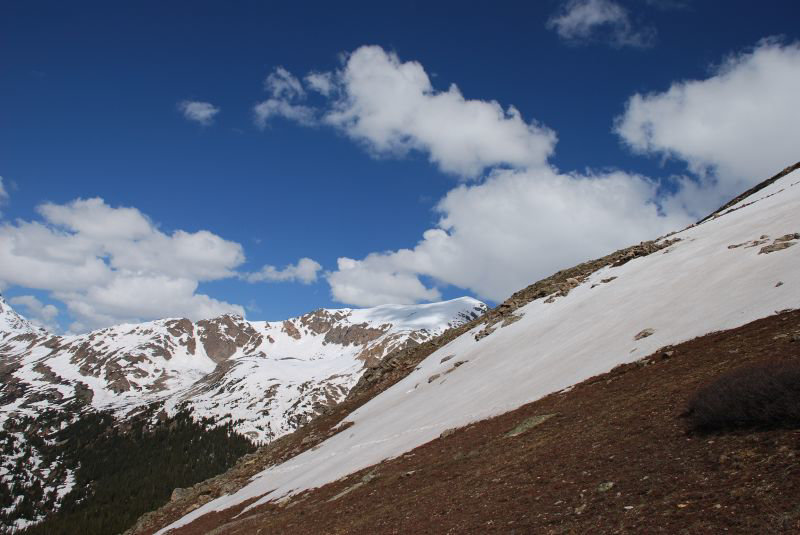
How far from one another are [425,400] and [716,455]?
34238 millimetres

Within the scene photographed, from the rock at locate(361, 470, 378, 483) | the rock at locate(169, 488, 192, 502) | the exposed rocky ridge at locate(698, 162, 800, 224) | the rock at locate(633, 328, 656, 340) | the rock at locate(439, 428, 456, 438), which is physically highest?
the exposed rocky ridge at locate(698, 162, 800, 224)

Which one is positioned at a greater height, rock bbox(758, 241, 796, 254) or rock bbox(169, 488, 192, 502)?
rock bbox(758, 241, 796, 254)

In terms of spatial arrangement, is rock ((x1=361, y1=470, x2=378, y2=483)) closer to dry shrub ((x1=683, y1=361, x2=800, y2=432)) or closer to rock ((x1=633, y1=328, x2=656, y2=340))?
dry shrub ((x1=683, y1=361, x2=800, y2=432))

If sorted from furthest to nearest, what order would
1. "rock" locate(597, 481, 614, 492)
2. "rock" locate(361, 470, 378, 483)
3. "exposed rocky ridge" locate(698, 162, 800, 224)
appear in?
1. "exposed rocky ridge" locate(698, 162, 800, 224)
2. "rock" locate(361, 470, 378, 483)
3. "rock" locate(597, 481, 614, 492)

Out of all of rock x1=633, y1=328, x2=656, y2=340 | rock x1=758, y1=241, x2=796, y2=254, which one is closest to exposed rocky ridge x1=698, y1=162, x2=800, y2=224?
rock x1=758, y1=241, x2=796, y2=254

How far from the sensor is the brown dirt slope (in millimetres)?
10609

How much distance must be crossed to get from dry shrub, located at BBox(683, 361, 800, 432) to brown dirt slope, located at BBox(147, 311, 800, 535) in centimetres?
54

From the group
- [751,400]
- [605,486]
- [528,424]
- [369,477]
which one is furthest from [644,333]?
[605,486]

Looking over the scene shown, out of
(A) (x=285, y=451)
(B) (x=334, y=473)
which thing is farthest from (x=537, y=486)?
(A) (x=285, y=451)

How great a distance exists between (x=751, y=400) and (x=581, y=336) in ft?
89.4

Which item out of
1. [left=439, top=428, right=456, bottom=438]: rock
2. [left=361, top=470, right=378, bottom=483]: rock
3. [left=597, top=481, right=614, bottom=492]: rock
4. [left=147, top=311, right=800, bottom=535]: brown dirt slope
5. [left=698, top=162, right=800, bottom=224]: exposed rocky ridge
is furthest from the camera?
[left=698, top=162, right=800, bottom=224]: exposed rocky ridge

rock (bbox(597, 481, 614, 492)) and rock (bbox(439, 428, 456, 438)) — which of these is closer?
rock (bbox(597, 481, 614, 492))

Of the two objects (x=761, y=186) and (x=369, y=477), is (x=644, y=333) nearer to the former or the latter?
(x=369, y=477)

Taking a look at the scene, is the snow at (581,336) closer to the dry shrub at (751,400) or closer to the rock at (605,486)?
the dry shrub at (751,400)
